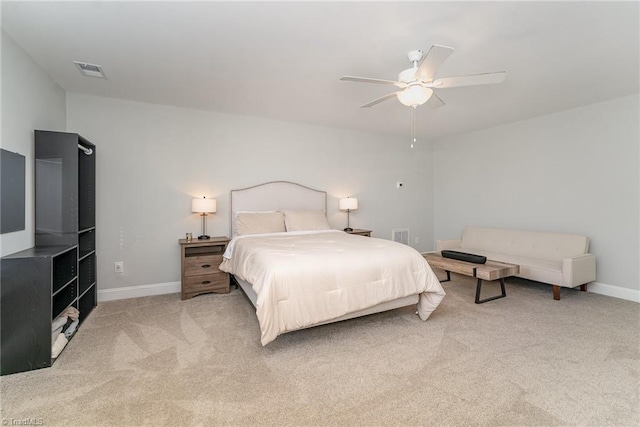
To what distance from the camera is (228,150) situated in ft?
13.9

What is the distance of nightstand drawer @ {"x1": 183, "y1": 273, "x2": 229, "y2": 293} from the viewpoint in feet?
11.8

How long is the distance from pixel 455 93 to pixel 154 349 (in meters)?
4.07

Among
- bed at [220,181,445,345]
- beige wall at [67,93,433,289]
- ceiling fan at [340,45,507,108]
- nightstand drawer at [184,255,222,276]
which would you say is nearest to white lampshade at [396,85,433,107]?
ceiling fan at [340,45,507,108]

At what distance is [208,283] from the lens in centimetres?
371

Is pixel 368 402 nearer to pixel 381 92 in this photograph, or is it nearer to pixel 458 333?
pixel 458 333

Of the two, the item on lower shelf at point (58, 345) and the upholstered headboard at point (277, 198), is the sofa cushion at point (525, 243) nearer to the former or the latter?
the upholstered headboard at point (277, 198)

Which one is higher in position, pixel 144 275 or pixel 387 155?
pixel 387 155

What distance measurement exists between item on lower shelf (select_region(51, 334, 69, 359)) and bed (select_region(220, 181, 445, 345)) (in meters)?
1.46

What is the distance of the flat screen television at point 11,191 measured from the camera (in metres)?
2.14

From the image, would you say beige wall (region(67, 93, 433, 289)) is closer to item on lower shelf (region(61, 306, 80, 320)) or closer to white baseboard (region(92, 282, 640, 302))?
white baseboard (region(92, 282, 640, 302))

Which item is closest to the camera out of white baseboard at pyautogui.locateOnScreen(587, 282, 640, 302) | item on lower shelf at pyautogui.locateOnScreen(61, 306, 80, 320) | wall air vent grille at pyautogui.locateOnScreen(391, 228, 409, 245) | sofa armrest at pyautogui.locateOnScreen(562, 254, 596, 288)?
item on lower shelf at pyautogui.locateOnScreen(61, 306, 80, 320)

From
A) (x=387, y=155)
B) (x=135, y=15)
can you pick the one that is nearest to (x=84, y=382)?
(x=135, y=15)

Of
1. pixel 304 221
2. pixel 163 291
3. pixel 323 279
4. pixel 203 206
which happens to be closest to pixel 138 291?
pixel 163 291

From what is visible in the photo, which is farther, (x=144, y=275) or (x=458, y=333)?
(x=144, y=275)
